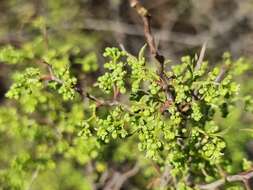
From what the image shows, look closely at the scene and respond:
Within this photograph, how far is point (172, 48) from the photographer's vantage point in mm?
6336

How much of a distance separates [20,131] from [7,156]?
106 centimetres

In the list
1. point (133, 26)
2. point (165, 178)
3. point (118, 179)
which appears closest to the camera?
point (165, 178)

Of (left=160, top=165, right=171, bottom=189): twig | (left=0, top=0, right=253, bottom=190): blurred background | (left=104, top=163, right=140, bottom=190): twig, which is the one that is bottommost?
(left=160, top=165, right=171, bottom=189): twig

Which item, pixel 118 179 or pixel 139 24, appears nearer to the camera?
pixel 118 179

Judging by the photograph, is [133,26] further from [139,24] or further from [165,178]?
[165,178]

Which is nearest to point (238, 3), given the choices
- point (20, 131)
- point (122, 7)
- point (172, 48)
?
point (172, 48)

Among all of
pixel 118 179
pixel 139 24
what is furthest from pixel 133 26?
pixel 118 179

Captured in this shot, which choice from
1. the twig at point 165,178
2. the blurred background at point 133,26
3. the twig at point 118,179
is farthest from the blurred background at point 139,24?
the twig at point 165,178

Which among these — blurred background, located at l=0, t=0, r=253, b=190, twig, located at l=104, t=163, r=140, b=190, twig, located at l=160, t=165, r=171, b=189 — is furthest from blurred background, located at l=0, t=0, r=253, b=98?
twig, located at l=160, t=165, r=171, b=189

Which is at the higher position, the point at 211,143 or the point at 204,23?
the point at 204,23

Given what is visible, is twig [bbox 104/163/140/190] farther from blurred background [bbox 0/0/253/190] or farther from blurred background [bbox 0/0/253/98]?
blurred background [bbox 0/0/253/98]

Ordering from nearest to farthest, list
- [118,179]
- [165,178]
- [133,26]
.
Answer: [165,178] → [118,179] → [133,26]

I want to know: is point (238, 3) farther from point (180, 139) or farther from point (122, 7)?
point (180, 139)

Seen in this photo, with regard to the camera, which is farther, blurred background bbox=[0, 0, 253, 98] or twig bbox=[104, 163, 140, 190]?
blurred background bbox=[0, 0, 253, 98]
